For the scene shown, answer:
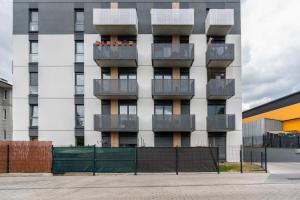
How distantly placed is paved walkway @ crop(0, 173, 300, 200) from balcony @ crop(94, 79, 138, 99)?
7.93m

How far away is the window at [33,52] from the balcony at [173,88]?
10.7 m

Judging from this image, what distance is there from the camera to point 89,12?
80.8 feet

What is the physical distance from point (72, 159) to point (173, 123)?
8.75m

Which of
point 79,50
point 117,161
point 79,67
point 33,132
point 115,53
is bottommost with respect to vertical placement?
point 117,161

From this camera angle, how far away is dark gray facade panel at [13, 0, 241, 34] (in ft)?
80.5

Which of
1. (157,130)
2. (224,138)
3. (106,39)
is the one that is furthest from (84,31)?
(224,138)

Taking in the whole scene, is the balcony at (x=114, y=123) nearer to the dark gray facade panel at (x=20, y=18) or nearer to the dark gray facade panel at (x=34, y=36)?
the dark gray facade panel at (x=34, y=36)

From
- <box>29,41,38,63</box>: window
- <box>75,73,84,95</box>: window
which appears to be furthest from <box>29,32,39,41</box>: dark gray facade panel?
<box>75,73,84,95</box>: window

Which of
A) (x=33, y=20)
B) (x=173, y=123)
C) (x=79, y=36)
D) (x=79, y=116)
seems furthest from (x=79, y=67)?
(x=173, y=123)

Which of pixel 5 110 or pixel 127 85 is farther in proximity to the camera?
pixel 5 110

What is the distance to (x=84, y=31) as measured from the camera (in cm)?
2461

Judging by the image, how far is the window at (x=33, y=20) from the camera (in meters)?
24.9

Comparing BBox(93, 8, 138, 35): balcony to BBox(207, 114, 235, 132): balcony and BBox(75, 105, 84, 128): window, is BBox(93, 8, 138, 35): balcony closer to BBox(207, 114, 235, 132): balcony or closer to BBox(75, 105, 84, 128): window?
BBox(75, 105, 84, 128): window

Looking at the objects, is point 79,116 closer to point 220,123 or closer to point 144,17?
point 144,17
